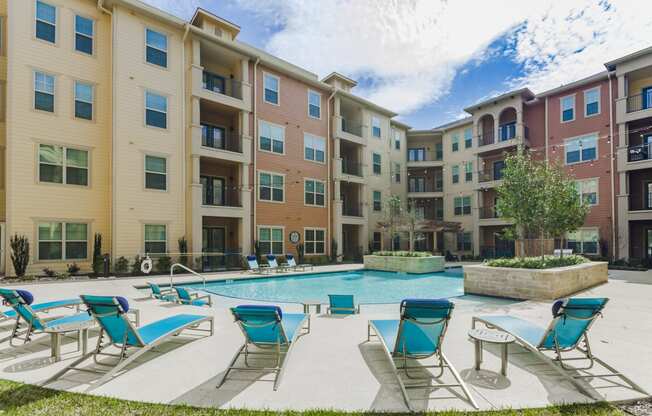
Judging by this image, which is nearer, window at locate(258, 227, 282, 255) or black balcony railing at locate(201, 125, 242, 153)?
black balcony railing at locate(201, 125, 242, 153)

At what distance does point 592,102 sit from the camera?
2122cm

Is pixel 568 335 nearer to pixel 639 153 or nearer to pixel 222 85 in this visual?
pixel 222 85

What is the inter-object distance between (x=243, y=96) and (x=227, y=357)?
57.5ft

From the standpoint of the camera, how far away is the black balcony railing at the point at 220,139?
19.5 metres

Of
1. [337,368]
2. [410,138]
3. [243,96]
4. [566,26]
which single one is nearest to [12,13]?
[243,96]

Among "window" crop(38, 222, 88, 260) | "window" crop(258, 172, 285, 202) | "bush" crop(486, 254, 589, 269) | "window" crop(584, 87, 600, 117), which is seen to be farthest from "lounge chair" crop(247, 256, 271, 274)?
"window" crop(584, 87, 600, 117)

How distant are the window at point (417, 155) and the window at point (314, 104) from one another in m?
12.2

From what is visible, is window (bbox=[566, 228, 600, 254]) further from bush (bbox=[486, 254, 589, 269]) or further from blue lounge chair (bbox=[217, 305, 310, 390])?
blue lounge chair (bbox=[217, 305, 310, 390])

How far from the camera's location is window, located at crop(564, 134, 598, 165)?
2111 centimetres

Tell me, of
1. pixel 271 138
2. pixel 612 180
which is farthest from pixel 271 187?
pixel 612 180

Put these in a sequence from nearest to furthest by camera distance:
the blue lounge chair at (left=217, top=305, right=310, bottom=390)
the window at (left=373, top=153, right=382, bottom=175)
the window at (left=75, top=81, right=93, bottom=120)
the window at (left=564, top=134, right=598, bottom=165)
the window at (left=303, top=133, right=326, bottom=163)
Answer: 1. the blue lounge chair at (left=217, top=305, right=310, bottom=390)
2. the window at (left=75, top=81, right=93, bottom=120)
3. the window at (left=564, top=134, right=598, bottom=165)
4. the window at (left=303, top=133, right=326, bottom=163)
5. the window at (left=373, top=153, right=382, bottom=175)

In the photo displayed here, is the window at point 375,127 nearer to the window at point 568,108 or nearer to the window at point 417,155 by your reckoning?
the window at point 417,155

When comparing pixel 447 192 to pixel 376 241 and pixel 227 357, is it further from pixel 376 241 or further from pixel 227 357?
pixel 227 357

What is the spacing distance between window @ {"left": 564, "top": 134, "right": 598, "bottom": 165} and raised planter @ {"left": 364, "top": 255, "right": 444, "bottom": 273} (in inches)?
460
